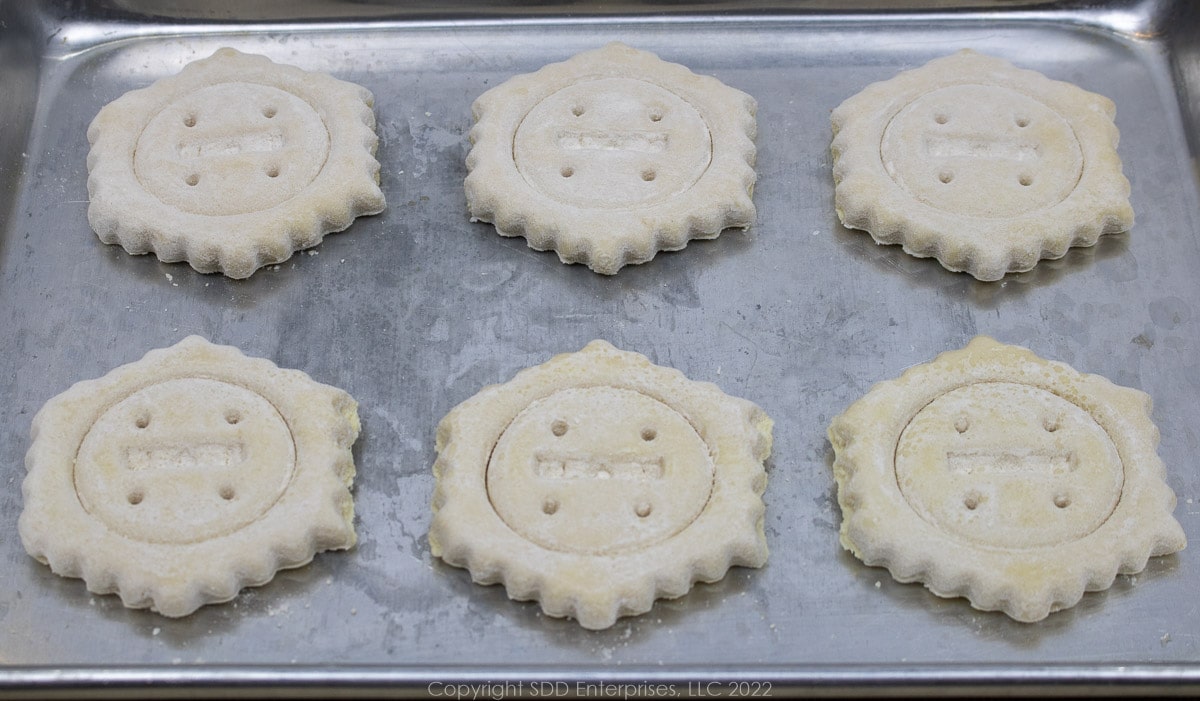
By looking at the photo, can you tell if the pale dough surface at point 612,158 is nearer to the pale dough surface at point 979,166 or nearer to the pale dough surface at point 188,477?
the pale dough surface at point 979,166

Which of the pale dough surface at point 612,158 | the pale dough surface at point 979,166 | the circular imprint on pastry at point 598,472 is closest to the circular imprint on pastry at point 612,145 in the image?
the pale dough surface at point 612,158

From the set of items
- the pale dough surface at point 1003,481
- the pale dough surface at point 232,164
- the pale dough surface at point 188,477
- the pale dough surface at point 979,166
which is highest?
the pale dough surface at point 979,166

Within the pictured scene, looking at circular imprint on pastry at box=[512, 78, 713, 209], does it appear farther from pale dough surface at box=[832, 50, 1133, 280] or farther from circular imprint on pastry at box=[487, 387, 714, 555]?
circular imprint on pastry at box=[487, 387, 714, 555]

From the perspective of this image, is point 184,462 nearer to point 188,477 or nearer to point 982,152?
point 188,477

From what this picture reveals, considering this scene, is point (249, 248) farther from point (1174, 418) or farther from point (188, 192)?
point (1174, 418)

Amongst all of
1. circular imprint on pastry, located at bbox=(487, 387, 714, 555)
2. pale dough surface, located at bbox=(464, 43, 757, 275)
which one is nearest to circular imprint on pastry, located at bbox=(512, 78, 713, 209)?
pale dough surface, located at bbox=(464, 43, 757, 275)

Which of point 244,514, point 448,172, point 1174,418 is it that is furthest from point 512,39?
point 1174,418
